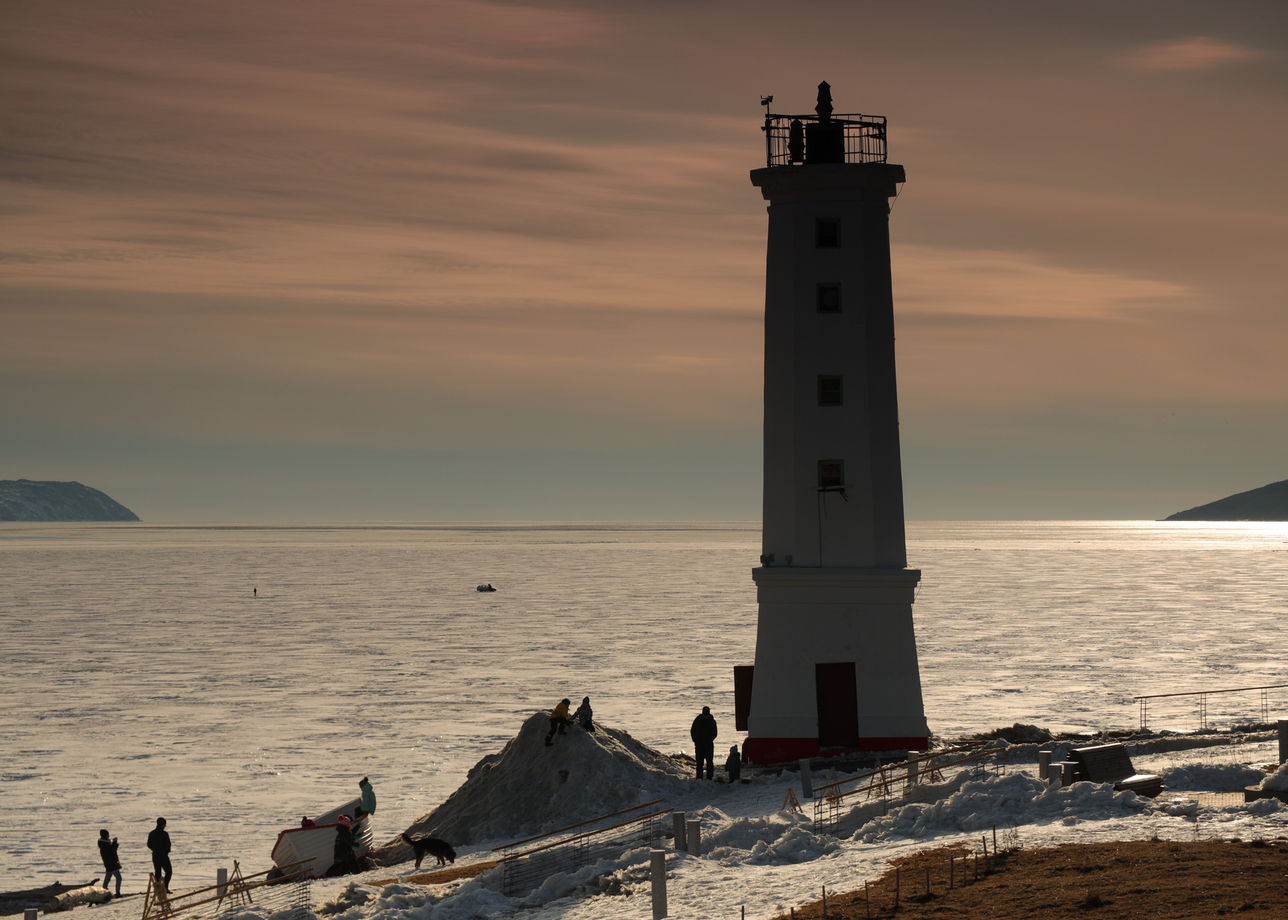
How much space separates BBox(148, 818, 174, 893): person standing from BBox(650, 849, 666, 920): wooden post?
1518 cm

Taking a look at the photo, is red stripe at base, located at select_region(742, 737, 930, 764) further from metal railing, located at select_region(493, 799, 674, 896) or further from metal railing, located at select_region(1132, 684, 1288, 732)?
metal railing, located at select_region(1132, 684, 1288, 732)

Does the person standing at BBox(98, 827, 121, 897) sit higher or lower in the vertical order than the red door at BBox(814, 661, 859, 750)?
lower

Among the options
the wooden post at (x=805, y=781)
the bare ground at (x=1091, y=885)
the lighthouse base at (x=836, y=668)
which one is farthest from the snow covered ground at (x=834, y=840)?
the lighthouse base at (x=836, y=668)

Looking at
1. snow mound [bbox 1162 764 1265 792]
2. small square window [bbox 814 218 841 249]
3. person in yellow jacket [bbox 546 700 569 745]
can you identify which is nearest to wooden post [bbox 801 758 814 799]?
person in yellow jacket [bbox 546 700 569 745]

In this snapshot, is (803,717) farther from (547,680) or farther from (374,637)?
(374,637)

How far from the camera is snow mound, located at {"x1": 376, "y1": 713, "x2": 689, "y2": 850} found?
33812 millimetres

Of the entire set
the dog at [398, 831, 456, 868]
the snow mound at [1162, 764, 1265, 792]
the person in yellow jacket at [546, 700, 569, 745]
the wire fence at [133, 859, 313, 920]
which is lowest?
the wire fence at [133, 859, 313, 920]

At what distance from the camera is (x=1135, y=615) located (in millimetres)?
116000

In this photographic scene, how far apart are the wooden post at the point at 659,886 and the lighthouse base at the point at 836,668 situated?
1544cm

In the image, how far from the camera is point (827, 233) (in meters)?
38.3

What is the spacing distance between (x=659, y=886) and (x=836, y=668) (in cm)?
1611

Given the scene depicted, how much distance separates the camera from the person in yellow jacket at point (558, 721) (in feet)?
115

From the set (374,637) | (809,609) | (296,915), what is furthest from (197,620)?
(296,915)

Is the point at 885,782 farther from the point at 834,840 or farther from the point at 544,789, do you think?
the point at 544,789
